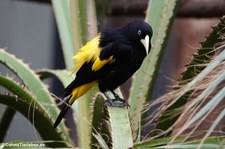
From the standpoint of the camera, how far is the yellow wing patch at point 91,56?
6.06 feet

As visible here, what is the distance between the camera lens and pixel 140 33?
6.43 feet

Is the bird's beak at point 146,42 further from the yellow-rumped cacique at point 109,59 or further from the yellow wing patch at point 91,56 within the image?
the yellow wing patch at point 91,56

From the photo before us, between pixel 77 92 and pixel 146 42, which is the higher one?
pixel 146 42

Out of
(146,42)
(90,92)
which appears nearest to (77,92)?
(90,92)

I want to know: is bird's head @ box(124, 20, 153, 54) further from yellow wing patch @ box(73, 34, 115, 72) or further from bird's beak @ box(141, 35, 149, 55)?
yellow wing patch @ box(73, 34, 115, 72)

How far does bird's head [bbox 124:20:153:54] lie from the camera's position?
6.36 ft

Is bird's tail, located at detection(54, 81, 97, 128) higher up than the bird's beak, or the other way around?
A: the bird's beak

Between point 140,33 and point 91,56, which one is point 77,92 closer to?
point 91,56

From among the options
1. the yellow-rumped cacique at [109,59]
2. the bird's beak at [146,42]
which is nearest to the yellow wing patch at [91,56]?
the yellow-rumped cacique at [109,59]

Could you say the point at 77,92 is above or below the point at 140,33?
below

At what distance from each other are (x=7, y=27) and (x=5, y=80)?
2.26 metres

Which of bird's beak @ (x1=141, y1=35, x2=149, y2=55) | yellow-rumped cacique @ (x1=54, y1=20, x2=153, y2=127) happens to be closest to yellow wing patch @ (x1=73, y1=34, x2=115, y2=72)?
yellow-rumped cacique @ (x1=54, y1=20, x2=153, y2=127)

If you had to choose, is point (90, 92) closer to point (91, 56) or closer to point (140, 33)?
point (91, 56)

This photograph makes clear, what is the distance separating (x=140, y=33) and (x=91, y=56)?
0.57ft
